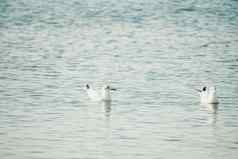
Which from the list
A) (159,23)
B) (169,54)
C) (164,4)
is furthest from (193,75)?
(164,4)

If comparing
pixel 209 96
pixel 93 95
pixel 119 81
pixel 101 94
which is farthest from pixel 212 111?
pixel 119 81

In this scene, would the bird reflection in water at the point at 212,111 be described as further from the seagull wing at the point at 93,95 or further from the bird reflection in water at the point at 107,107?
the seagull wing at the point at 93,95

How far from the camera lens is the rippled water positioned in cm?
1706

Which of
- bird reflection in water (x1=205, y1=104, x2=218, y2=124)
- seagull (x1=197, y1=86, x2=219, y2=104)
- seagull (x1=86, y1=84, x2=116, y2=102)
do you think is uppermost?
seagull (x1=86, y1=84, x2=116, y2=102)

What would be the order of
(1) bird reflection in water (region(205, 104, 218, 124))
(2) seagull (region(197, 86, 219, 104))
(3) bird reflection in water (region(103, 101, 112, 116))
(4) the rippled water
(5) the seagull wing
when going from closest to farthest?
1. (4) the rippled water
2. (1) bird reflection in water (region(205, 104, 218, 124))
3. (3) bird reflection in water (region(103, 101, 112, 116))
4. (2) seagull (region(197, 86, 219, 104))
5. (5) the seagull wing

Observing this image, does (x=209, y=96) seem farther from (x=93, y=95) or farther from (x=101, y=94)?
(x=93, y=95)

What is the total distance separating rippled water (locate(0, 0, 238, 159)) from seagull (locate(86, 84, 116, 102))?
306 millimetres

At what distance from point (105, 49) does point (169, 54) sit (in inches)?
109

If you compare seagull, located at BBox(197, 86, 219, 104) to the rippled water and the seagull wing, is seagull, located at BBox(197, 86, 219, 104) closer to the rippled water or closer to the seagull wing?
the rippled water

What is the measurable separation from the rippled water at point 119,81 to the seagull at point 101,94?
0.31 m

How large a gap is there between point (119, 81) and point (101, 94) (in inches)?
102

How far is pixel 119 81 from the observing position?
24.9 meters

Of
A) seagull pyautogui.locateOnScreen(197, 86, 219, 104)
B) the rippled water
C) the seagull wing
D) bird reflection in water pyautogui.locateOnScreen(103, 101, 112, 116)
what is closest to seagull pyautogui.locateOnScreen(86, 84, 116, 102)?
the seagull wing

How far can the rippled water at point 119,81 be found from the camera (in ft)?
56.0
